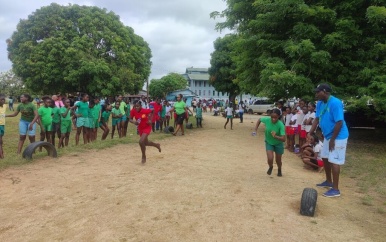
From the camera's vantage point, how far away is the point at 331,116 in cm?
537

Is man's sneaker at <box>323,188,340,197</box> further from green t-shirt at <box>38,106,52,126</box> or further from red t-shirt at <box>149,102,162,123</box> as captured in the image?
red t-shirt at <box>149,102,162,123</box>

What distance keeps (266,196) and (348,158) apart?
5.24 metres

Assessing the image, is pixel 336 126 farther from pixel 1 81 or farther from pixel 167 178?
pixel 1 81

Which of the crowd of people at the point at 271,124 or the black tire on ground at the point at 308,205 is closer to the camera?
the black tire on ground at the point at 308,205

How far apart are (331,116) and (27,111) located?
290 inches

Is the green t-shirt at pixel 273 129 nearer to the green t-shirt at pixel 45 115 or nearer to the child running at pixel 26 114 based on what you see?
the child running at pixel 26 114

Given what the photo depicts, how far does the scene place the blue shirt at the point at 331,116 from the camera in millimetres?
5250

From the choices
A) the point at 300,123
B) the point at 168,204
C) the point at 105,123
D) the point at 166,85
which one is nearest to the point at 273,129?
the point at 168,204

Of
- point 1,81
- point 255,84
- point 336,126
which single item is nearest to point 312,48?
point 255,84

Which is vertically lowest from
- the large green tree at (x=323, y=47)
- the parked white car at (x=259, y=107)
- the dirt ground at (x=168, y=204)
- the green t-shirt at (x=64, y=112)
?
the dirt ground at (x=168, y=204)

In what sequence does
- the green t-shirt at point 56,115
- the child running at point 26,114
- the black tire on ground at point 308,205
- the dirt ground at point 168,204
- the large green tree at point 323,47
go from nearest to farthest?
1. the dirt ground at point 168,204
2. the black tire on ground at point 308,205
3. the child running at point 26,114
4. the green t-shirt at point 56,115
5. the large green tree at point 323,47

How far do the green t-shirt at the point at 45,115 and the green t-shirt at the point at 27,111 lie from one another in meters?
0.49

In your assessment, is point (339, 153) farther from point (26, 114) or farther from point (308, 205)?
point (26, 114)

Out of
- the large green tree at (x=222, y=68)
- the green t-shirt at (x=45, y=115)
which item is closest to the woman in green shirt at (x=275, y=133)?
the green t-shirt at (x=45, y=115)
